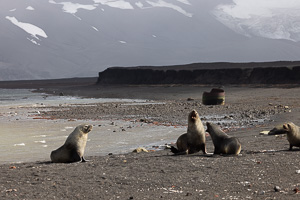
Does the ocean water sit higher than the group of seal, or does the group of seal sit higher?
the group of seal

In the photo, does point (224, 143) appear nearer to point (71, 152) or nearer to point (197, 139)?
point (197, 139)

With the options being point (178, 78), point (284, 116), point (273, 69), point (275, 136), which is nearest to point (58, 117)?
point (284, 116)

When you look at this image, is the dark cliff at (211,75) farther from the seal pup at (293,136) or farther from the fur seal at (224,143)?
the fur seal at (224,143)

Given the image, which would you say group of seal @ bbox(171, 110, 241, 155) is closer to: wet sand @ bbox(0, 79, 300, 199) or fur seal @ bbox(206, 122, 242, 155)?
fur seal @ bbox(206, 122, 242, 155)

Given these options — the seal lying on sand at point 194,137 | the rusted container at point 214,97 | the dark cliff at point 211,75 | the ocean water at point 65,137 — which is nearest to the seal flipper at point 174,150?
the seal lying on sand at point 194,137

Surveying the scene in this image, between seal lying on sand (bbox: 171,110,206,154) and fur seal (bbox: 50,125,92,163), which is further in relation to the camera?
seal lying on sand (bbox: 171,110,206,154)

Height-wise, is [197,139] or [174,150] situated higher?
[197,139]

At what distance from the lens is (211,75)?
7612 centimetres

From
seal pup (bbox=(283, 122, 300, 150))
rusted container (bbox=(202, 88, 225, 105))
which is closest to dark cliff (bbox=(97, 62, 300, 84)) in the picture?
rusted container (bbox=(202, 88, 225, 105))

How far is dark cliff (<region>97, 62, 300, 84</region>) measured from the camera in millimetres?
63763

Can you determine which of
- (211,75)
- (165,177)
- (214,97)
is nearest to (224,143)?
(165,177)

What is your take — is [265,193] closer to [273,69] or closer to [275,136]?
[275,136]

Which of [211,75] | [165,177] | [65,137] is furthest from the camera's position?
[211,75]

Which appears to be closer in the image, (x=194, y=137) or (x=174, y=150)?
(x=194, y=137)
